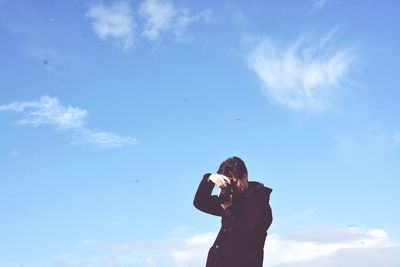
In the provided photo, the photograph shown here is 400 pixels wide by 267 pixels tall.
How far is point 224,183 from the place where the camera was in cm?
696

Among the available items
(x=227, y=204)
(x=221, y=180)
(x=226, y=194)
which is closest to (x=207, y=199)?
(x=227, y=204)

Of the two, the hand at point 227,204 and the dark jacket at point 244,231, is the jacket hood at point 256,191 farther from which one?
the hand at point 227,204

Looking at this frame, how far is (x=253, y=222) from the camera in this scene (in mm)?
6723

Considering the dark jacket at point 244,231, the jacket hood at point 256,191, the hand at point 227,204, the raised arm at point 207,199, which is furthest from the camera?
the raised arm at point 207,199

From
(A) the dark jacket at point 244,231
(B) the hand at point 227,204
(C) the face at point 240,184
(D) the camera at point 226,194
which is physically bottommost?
(A) the dark jacket at point 244,231

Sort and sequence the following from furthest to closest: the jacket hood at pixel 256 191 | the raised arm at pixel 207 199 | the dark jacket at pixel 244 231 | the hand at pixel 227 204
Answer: the raised arm at pixel 207 199 → the hand at pixel 227 204 → the jacket hood at pixel 256 191 → the dark jacket at pixel 244 231

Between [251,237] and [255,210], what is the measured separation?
14.4 inches

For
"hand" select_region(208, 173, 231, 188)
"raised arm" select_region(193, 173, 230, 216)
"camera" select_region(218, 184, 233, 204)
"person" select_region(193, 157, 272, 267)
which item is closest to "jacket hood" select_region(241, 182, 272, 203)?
"person" select_region(193, 157, 272, 267)

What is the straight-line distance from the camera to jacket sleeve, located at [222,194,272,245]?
264 inches

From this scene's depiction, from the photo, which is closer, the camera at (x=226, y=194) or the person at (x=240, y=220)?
the person at (x=240, y=220)

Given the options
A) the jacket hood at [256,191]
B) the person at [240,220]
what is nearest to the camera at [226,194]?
the person at [240,220]

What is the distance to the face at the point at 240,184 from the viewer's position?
22.7 feet

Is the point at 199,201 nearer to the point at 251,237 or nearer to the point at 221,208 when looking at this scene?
the point at 221,208

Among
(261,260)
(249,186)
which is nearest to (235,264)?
(261,260)
